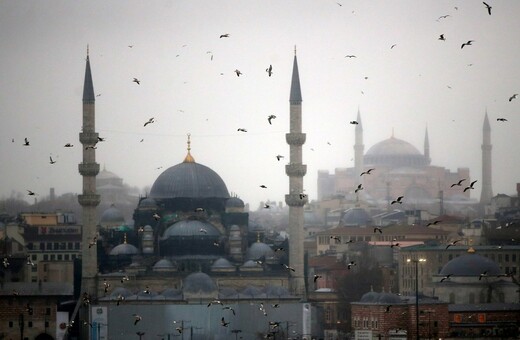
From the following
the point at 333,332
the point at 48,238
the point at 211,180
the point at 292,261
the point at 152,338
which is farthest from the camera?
the point at 48,238

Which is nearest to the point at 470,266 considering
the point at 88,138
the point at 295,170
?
the point at 295,170

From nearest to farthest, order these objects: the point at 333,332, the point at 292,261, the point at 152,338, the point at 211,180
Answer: the point at 152,338 < the point at 333,332 < the point at 292,261 < the point at 211,180

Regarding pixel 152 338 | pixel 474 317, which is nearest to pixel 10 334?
pixel 152 338

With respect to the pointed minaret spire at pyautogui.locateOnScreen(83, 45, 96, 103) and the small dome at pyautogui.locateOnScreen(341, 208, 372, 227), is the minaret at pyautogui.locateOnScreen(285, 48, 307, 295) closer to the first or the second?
the pointed minaret spire at pyautogui.locateOnScreen(83, 45, 96, 103)

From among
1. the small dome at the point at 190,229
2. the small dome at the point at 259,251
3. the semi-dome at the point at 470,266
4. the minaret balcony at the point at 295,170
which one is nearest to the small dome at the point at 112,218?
the small dome at the point at 190,229

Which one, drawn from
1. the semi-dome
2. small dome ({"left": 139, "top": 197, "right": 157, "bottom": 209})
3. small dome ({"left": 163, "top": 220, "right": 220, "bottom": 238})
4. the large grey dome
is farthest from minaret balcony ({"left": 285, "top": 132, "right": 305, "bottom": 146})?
the semi-dome

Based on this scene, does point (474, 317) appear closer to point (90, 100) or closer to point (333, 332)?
point (333, 332)
